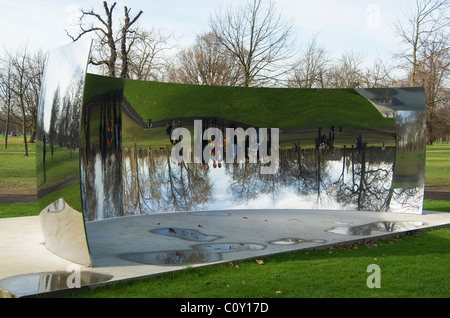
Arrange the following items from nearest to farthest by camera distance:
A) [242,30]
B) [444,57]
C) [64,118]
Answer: [64,118]
[444,57]
[242,30]

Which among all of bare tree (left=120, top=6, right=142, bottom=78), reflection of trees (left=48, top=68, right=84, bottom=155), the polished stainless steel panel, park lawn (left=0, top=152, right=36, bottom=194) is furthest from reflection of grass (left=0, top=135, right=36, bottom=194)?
reflection of trees (left=48, top=68, right=84, bottom=155)

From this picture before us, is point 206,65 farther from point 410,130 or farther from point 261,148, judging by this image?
point 410,130

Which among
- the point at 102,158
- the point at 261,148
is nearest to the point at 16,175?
the point at 102,158

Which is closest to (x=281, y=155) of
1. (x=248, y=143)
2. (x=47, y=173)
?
(x=248, y=143)

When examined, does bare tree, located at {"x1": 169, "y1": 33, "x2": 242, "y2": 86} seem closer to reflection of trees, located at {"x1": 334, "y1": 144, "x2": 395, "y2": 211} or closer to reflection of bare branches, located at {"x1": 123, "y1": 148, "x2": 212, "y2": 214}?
reflection of trees, located at {"x1": 334, "y1": 144, "x2": 395, "y2": 211}

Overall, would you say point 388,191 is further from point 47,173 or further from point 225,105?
point 47,173

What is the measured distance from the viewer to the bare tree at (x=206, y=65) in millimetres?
29163

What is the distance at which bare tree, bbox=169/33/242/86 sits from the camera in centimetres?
2916

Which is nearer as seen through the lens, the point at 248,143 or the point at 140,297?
the point at 140,297

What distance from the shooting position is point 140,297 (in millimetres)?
5820

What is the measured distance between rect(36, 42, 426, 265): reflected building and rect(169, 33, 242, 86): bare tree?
1505 cm

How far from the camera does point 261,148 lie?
1334cm

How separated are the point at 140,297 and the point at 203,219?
5.96 m

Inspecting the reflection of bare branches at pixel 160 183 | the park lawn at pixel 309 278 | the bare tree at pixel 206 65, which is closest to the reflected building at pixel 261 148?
the reflection of bare branches at pixel 160 183
